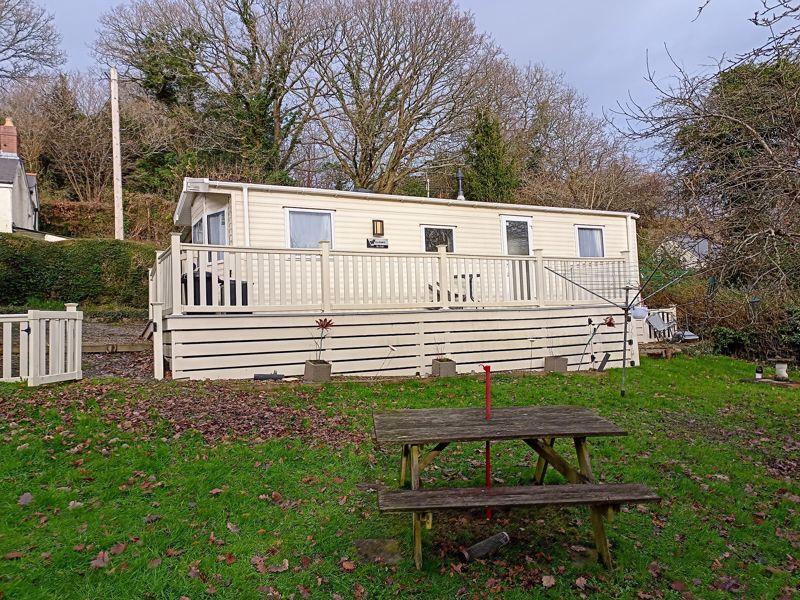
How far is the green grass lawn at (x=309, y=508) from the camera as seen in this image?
111 inches

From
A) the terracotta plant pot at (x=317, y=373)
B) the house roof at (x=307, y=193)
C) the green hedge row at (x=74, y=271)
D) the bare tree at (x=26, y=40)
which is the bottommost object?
the terracotta plant pot at (x=317, y=373)

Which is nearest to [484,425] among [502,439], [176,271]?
[502,439]

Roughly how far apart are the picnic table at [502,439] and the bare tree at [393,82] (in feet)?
61.7

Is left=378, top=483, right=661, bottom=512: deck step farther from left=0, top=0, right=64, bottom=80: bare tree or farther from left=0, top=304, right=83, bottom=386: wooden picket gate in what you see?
left=0, top=0, right=64, bottom=80: bare tree

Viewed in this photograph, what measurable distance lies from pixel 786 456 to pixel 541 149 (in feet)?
68.0

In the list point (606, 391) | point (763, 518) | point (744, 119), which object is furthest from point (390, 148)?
point (763, 518)

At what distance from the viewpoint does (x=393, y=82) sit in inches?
833

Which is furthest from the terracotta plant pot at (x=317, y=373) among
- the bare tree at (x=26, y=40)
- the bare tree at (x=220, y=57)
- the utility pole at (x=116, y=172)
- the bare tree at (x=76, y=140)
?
the bare tree at (x=26, y=40)

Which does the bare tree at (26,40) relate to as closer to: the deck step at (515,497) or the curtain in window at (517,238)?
the curtain in window at (517,238)

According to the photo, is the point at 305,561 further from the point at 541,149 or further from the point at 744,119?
the point at 541,149

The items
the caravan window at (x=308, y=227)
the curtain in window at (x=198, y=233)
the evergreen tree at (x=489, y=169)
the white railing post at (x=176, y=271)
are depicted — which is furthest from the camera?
the evergreen tree at (x=489, y=169)

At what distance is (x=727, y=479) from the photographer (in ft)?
14.0

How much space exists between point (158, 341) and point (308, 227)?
388 cm

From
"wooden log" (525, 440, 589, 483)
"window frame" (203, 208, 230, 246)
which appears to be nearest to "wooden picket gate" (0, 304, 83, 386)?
"window frame" (203, 208, 230, 246)
